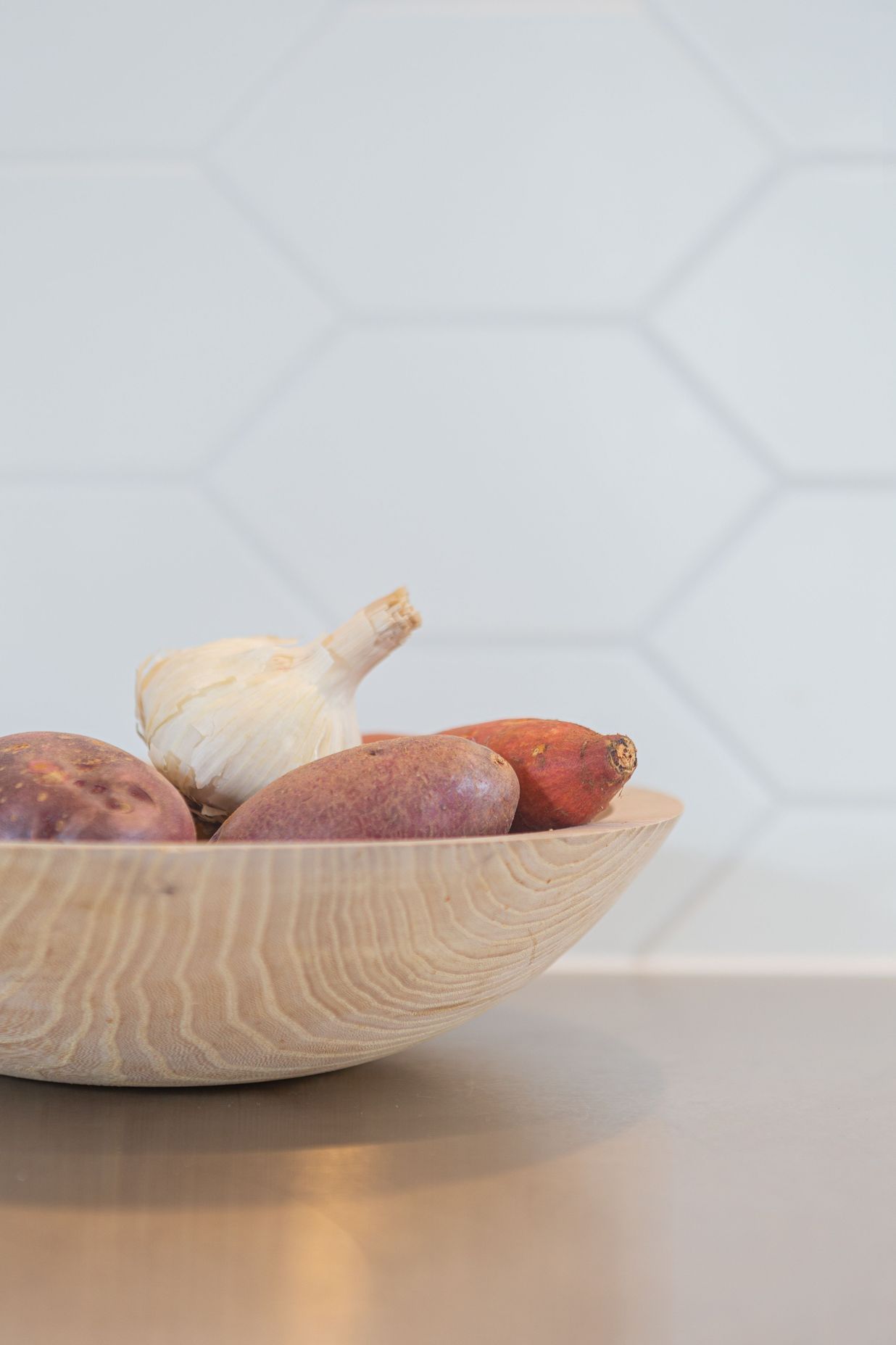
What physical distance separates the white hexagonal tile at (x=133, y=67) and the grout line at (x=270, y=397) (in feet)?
0.52

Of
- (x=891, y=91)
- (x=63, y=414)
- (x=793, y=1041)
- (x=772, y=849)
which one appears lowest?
(x=793, y=1041)

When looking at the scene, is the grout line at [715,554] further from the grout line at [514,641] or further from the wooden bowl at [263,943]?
the wooden bowl at [263,943]

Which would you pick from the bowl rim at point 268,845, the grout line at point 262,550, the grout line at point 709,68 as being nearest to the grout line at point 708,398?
the grout line at point 709,68

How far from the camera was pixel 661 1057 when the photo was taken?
599 millimetres

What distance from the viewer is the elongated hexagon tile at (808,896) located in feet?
2.56

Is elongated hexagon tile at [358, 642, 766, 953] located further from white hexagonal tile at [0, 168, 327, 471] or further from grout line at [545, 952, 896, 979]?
white hexagonal tile at [0, 168, 327, 471]

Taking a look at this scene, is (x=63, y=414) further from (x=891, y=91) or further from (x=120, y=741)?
(x=891, y=91)

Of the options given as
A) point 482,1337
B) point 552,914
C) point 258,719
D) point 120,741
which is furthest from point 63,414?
point 482,1337

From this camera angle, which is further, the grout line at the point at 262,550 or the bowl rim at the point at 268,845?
the grout line at the point at 262,550

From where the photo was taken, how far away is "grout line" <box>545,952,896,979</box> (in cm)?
78

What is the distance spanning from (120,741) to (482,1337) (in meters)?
0.52

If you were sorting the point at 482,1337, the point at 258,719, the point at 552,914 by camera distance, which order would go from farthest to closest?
the point at 258,719
the point at 552,914
the point at 482,1337

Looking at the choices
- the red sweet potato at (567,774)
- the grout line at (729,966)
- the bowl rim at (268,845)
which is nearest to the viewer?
the bowl rim at (268,845)

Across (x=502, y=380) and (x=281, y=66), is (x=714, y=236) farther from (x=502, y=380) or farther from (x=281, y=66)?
(x=281, y=66)
